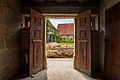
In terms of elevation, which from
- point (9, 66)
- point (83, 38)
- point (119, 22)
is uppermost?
point (119, 22)

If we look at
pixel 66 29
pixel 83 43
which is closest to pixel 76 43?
pixel 83 43

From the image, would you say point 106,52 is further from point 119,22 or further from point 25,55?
point 25,55

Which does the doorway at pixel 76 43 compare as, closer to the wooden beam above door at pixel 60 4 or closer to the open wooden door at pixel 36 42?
the open wooden door at pixel 36 42

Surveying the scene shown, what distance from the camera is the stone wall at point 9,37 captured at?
3.80 metres

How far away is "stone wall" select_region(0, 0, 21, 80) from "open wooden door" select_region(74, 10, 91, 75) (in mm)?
2140

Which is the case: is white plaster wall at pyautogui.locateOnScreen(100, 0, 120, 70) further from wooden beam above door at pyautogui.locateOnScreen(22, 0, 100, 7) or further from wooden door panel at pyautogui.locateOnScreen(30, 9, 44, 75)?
wooden door panel at pyautogui.locateOnScreen(30, 9, 44, 75)

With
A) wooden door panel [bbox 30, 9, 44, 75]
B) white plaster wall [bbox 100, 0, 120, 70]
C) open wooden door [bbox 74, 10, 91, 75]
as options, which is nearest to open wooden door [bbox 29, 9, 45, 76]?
wooden door panel [bbox 30, 9, 44, 75]

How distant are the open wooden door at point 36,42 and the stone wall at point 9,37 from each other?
557 millimetres

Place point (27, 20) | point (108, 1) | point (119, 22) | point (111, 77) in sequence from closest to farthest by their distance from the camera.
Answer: point (119, 22) < point (111, 77) < point (108, 1) < point (27, 20)

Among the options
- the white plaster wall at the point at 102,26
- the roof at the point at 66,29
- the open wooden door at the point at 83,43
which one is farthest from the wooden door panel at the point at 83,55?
the roof at the point at 66,29

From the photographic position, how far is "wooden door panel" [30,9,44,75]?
4.83m

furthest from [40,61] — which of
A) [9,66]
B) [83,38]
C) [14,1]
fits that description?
[14,1]

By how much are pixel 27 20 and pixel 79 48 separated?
240cm

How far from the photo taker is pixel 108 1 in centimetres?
463
